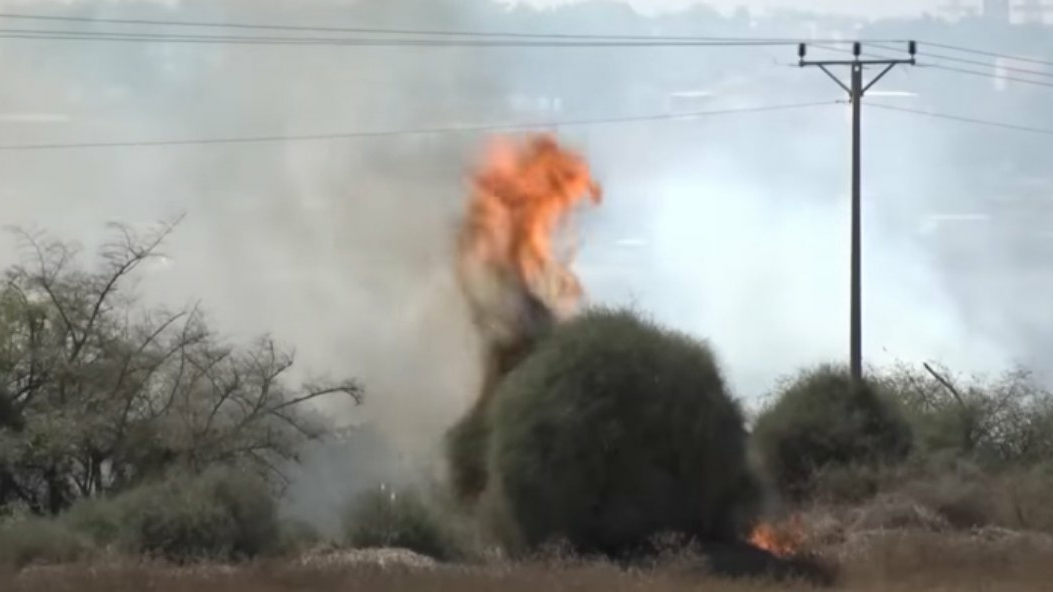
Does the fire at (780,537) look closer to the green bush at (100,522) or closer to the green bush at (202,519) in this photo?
the green bush at (202,519)

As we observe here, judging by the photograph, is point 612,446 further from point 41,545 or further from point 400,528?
point 41,545

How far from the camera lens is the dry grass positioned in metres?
23.0

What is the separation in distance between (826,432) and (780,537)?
22.3ft

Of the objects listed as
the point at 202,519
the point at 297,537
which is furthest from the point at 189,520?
the point at 297,537

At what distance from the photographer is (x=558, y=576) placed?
2405cm

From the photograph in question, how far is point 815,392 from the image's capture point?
37.6 metres

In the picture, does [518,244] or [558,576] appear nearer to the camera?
[558,576]

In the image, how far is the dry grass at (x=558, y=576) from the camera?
23.0 meters

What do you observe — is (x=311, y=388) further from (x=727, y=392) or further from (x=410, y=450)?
(x=727, y=392)

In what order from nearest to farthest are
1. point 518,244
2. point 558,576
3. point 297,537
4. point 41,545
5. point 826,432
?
1. point 558,576
2. point 41,545
3. point 297,537
4. point 518,244
5. point 826,432

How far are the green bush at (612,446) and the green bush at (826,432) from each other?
7229 mm

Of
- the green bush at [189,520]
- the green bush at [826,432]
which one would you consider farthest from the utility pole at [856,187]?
the green bush at [189,520]

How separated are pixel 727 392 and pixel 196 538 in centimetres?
898

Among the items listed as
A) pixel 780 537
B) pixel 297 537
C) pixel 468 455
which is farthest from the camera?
pixel 468 455
